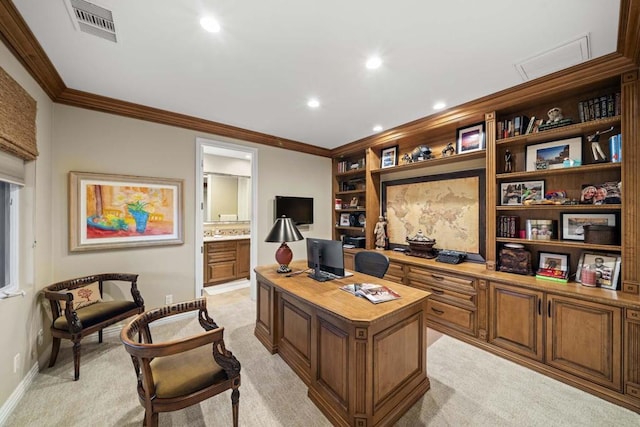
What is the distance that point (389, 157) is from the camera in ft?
13.4

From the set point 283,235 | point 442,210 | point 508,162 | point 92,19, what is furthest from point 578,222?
point 92,19

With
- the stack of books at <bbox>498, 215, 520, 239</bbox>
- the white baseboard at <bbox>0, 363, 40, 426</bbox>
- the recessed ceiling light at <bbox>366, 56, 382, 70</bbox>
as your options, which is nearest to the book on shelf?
the stack of books at <bbox>498, 215, 520, 239</bbox>

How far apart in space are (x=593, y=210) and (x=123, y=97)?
4926 mm

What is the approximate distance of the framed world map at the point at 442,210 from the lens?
3131 mm

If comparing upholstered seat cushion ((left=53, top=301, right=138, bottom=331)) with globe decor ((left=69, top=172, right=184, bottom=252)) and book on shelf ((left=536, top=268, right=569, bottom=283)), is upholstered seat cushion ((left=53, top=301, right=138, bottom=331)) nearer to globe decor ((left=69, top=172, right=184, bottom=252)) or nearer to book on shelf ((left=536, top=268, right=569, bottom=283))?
globe decor ((left=69, top=172, right=184, bottom=252))

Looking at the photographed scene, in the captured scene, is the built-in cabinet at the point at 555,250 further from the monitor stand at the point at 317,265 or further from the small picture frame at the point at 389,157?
the monitor stand at the point at 317,265

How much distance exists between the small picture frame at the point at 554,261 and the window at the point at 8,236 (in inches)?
185

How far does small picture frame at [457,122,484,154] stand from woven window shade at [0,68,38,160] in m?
4.20

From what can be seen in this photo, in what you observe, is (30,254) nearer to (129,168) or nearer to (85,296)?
(85,296)

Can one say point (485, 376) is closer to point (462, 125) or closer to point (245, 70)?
point (462, 125)

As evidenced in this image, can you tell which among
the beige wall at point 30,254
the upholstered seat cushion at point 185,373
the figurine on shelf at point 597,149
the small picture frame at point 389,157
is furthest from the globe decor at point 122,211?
the figurine on shelf at point 597,149

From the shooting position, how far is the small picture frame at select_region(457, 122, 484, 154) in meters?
Answer: 2.99

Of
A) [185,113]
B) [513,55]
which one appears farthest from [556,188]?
[185,113]

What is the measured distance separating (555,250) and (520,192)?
68 centimetres
